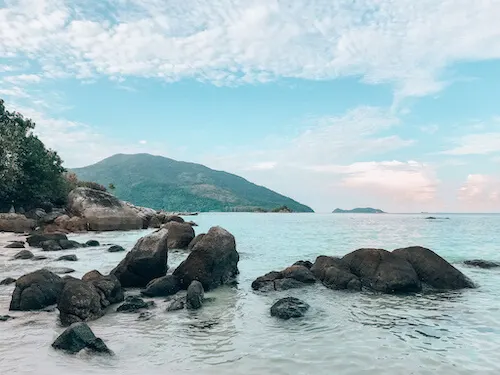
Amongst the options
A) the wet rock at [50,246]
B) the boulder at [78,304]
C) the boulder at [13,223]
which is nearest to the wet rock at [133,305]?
the boulder at [78,304]

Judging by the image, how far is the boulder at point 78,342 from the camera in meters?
7.05

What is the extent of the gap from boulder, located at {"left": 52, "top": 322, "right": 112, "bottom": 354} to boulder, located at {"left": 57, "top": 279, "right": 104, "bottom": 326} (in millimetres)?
1754

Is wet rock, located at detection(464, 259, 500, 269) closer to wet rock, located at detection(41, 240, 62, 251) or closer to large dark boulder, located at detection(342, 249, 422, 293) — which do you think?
large dark boulder, located at detection(342, 249, 422, 293)

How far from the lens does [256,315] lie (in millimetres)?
9945

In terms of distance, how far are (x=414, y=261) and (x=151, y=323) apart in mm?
9489

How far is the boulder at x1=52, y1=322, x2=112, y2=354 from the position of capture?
705 cm

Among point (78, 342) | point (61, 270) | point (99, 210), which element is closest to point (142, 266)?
point (61, 270)

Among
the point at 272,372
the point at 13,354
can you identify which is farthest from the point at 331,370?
the point at 13,354

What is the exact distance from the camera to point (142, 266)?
13078 millimetres

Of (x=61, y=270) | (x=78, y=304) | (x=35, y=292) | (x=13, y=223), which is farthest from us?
(x=13, y=223)

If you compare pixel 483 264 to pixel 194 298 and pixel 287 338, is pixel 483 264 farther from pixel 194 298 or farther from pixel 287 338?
pixel 194 298

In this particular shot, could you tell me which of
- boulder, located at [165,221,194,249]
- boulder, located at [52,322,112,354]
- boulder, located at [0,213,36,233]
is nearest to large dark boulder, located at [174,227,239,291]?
boulder, located at [52,322,112,354]

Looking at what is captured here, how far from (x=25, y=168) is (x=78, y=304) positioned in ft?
122

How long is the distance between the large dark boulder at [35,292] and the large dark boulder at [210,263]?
3.79 meters
